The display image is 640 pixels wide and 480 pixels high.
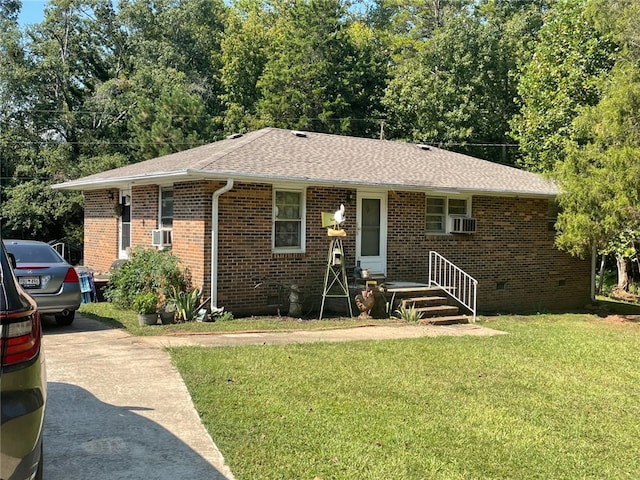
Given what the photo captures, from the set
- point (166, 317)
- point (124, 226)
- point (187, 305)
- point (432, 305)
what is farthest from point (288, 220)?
point (124, 226)

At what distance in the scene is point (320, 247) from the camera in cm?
1200

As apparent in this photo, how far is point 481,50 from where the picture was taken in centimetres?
2839

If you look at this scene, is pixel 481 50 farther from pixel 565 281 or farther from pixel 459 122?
pixel 565 281

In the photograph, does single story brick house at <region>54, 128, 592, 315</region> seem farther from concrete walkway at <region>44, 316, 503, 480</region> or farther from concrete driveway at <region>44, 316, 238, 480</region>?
concrete driveway at <region>44, 316, 238, 480</region>

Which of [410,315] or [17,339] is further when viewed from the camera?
[410,315]

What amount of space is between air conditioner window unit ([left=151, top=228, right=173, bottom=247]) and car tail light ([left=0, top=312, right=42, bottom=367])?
9.27m

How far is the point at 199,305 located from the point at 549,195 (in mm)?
9042

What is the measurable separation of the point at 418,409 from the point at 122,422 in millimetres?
2693

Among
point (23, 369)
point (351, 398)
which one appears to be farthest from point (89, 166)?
point (23, 369)

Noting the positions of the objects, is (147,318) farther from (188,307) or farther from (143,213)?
(143,213)

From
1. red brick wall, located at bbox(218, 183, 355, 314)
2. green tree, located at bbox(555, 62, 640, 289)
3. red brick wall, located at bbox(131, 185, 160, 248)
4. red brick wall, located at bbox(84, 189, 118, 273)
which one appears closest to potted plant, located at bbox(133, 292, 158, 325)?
red brick wall, located at bbox(218, 183, 355, 314)

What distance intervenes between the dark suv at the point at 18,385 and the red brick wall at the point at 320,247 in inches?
300

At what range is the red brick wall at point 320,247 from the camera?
10867 millimetres

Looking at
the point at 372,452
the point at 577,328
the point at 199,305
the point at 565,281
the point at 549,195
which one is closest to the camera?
the point at 372,452
